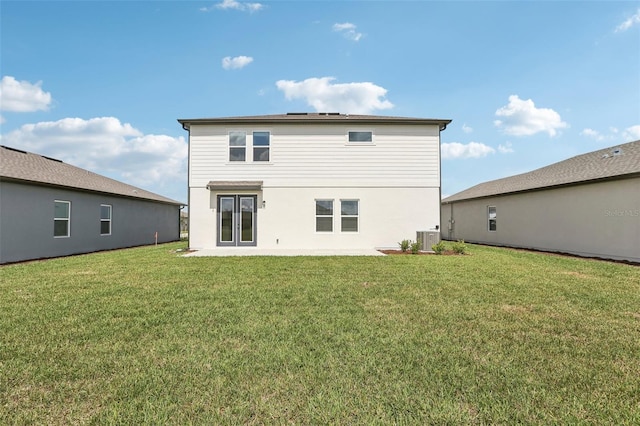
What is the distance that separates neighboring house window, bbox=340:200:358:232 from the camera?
555 inches

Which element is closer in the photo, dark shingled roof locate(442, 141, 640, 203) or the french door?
dark shingled roof locate(442, 141, 640, 203)

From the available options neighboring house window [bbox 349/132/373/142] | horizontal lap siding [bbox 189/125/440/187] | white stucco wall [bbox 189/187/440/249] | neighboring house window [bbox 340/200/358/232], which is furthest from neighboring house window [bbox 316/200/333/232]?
neighboring house window [bbox 349/132/373/142]

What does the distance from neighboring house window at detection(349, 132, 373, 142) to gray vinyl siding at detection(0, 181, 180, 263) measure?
12.8 metres

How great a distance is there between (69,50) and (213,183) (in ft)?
25.1

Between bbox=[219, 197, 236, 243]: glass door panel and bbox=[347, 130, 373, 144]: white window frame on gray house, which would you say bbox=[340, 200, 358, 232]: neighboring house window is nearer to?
bbox=[347, 130, 373, 144]: white window frame on gray house

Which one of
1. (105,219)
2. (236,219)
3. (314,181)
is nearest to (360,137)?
(314,181)

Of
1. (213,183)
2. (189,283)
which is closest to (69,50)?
(213,183)

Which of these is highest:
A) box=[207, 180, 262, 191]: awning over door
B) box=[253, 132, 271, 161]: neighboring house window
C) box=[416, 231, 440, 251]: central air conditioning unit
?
box=[253, 132, 271, 161]: neighboring house window

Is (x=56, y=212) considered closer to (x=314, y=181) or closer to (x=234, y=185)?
(x=234, y=185)

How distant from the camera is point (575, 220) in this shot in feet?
43.2

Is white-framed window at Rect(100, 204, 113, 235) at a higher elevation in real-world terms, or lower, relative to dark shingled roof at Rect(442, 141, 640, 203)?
lower

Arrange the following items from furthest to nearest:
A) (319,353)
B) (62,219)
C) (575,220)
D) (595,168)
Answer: (595,168), (62,219), (575,220), (319,353)

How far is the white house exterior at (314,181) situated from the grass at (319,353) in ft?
23.3

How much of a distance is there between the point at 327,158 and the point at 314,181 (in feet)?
4.00
